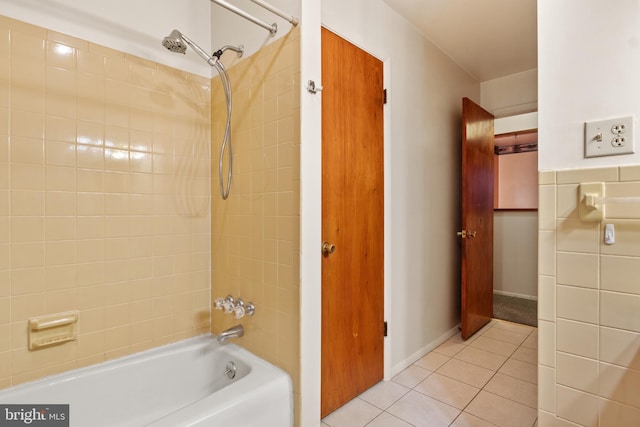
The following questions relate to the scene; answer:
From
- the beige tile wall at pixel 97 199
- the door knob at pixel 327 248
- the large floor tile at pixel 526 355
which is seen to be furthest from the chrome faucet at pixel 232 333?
the large floor tile at pixel 526 355

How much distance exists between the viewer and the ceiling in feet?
7.04

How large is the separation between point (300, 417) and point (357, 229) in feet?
3.33

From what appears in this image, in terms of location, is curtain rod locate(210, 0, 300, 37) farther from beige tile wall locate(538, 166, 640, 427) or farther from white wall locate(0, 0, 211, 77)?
beige tile wall locate(538, 166, 640, 427)

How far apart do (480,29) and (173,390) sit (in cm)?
323

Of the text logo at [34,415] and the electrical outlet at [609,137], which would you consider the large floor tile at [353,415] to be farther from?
the electrical outlet at [609,137]

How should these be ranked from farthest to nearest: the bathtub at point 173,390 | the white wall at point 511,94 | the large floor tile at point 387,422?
1. the white wall at point 511,94
2. the large floor tile at point 387,422
3. the bathtub at point 173,390

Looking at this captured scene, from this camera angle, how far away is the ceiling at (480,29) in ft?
7.04

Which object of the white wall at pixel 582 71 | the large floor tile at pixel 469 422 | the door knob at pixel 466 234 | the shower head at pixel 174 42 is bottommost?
the large floor tile at pixel 469 422

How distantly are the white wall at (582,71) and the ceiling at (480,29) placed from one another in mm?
1325

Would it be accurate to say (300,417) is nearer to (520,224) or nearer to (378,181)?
(378,181)

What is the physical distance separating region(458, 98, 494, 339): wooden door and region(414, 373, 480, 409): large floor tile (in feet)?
2.40

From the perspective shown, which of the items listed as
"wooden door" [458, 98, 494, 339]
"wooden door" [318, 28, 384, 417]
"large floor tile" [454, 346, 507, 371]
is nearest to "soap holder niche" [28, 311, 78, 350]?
"wooden door" [318, 28, 384, 417]

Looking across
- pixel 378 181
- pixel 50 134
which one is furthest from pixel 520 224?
pixel 50 134

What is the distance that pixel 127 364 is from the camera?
1.47 metres
